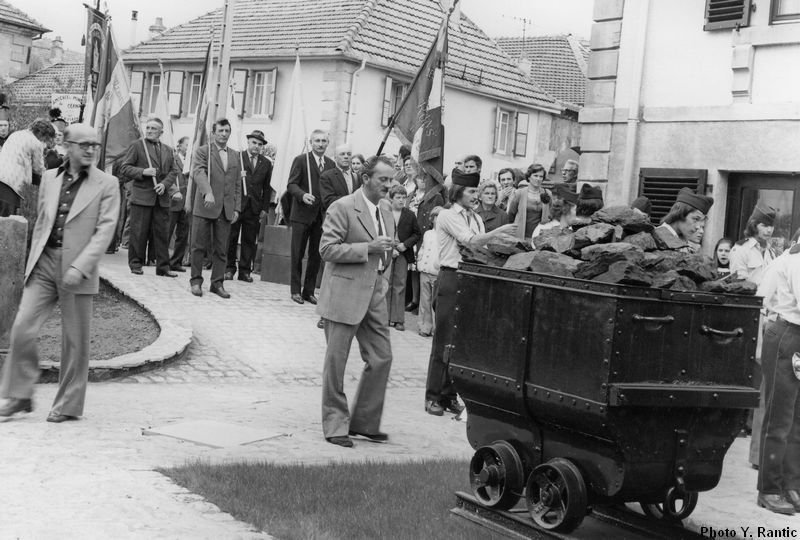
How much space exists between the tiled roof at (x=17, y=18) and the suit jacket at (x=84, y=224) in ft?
188

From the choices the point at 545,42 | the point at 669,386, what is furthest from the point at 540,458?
the point at 545,42

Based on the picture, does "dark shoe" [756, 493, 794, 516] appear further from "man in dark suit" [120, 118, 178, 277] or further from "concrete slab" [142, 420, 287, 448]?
"man in dark suit" [120, 118, 178, 277]

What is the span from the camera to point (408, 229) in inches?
608

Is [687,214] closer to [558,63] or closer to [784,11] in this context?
[784,11]

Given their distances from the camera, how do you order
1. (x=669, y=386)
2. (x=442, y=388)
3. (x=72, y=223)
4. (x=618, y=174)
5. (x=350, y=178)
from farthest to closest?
(x=350, y=178) < (x=618, y=174) < (x=442, y=388) < (x=72, y=223) < (x=669, y=386)

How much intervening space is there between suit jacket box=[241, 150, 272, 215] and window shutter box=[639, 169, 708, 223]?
18.5ft

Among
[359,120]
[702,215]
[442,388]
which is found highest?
[359,120]

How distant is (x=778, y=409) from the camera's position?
7895mm

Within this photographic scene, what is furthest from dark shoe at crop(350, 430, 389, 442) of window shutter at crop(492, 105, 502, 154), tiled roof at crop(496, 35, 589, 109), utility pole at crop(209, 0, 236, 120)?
tiled roof at crop(496, 35, 589, 109)

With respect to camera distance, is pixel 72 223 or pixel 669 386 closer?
pixel 669 386

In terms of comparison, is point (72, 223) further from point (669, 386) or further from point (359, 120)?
point (359, 120)

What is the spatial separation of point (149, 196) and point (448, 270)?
23.8 ft

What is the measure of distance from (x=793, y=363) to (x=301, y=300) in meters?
8.79

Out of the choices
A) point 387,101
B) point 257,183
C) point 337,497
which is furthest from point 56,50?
point 337,497
